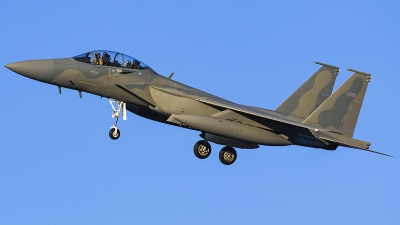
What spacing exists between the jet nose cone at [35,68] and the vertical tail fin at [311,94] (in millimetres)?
6861

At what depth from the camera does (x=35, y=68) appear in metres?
20.4

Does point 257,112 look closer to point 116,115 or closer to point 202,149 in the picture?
point 202,149

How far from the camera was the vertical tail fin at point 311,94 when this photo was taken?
23234 millimetres

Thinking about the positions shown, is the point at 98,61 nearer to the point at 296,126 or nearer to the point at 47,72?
the point at 47,72

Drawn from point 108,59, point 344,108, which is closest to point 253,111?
point 344,108

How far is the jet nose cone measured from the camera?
20.3 metres

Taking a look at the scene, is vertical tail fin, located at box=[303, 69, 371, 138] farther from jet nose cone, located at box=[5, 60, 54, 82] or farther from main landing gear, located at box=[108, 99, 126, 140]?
jet nose cone, located at box=[5, 60, 54, 82]

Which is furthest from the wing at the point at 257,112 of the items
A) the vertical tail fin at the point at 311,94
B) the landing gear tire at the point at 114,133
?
the landing gear tire at the point at 114,133

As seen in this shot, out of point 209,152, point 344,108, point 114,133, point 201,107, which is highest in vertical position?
point 344,108

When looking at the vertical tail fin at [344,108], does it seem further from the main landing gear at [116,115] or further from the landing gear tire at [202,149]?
the main landing gear at [116,115]

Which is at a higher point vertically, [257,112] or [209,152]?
[257,112]

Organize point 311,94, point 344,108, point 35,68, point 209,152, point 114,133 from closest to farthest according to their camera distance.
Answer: point 35,68 → point 114,133 → point 344,108 → point 209,152 → point 311,94

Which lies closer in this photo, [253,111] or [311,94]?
→ [253,111]

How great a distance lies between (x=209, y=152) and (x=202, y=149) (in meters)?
0.26
